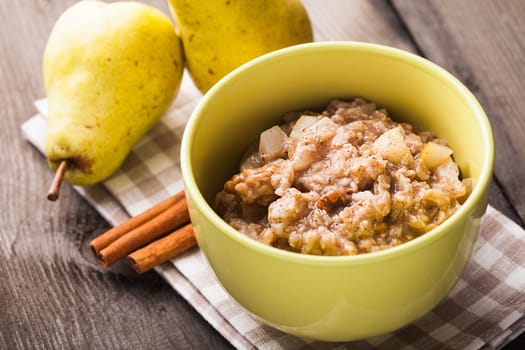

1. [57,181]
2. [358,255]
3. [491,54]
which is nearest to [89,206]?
[57,181]

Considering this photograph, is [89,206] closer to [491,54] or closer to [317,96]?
[317,96]

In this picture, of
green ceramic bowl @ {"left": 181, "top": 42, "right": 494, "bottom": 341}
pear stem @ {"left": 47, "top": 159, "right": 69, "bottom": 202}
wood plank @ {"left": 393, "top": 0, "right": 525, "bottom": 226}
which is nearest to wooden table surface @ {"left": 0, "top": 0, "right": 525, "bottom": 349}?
wood plank @ {"left": 393, "top": 0, "right": 525, "bottom": 226}

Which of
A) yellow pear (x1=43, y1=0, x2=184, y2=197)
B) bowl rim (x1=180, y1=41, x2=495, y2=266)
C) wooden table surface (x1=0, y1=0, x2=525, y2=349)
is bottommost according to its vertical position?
wooden table surface (x1=0, y1=0, x2=525, y2=349)

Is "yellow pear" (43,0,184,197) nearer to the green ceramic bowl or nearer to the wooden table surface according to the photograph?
the wooden table surface

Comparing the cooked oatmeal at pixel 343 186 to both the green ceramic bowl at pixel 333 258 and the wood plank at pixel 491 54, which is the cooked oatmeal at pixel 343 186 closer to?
the green ceramic bowl at pixel 333 258

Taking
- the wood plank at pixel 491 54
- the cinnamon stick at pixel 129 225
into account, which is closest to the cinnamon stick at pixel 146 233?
the cinnamon stick at pixel 129 225

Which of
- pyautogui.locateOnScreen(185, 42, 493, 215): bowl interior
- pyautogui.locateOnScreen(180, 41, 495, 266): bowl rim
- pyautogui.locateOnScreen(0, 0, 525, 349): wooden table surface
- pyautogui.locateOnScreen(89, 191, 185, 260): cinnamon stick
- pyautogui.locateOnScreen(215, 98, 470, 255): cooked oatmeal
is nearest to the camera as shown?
pyautogui.locateOnScreen(180, 41, 495, 266): bowl rim

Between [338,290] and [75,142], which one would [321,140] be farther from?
[75,142]
